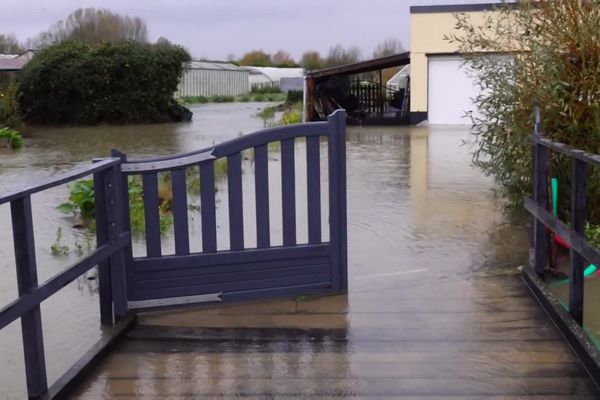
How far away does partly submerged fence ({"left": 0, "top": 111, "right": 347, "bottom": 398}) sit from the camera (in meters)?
5.01

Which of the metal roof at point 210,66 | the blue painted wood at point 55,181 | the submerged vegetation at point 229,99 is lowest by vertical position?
the submerged vegetation at point 229,99

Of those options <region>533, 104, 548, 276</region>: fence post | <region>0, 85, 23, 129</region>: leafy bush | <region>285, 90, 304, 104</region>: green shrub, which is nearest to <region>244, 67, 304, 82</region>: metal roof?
<region>285, 90, 304, 104</region>: green shrub

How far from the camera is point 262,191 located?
17.3 feet

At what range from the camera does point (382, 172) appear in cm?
1307

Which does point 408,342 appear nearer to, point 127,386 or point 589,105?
point 127,386

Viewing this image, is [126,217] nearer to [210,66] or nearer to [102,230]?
[102,230]

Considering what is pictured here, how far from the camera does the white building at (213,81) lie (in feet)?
193

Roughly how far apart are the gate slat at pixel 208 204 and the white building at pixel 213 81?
49547 millimetres

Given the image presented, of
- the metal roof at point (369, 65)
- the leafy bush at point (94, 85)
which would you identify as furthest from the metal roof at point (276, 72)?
the metal roof at point (369, 65)

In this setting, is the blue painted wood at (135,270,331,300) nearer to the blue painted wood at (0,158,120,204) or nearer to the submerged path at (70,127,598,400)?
the submerged path at (70,127,598,400)

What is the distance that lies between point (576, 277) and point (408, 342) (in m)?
1.04

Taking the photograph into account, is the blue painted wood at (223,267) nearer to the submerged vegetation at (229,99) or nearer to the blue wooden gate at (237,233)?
the blue wooden gate at (237,233)

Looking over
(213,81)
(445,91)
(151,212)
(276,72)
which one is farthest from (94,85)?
(276,72)

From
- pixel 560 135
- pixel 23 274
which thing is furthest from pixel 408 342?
pixel 560 135
